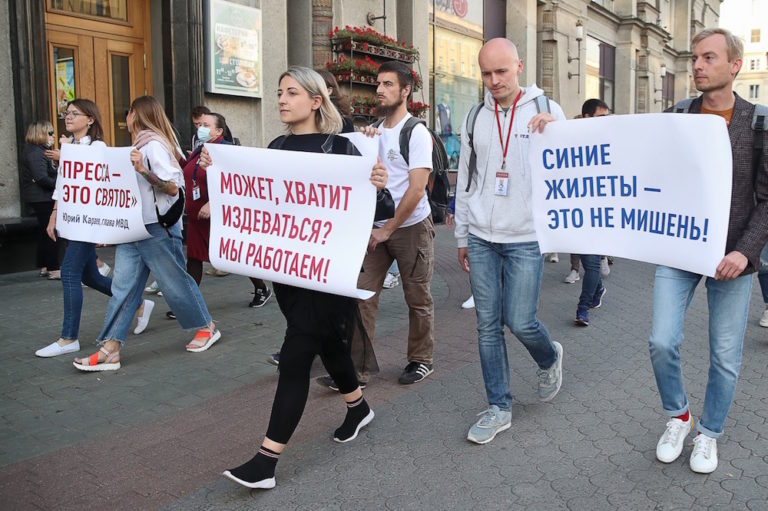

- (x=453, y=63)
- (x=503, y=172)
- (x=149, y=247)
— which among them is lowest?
(x=149, y=247)

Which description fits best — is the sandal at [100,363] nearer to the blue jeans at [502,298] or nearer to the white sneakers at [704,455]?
the blue jeans at [502,298]

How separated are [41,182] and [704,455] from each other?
7881 mm

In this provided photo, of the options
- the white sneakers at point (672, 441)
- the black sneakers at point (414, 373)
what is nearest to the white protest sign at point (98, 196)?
the black sneakers at point (414, 373)

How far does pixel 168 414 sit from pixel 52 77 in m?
7.50

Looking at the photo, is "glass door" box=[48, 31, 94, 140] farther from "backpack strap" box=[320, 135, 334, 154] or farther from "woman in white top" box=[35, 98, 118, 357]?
"backpack strap" box=[320, 135, 334, 154]

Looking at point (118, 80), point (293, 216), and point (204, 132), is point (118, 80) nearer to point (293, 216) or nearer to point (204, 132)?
point (204, 132)

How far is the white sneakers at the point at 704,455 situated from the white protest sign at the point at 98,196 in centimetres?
391

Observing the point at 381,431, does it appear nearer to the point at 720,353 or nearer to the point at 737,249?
the point at 720,353

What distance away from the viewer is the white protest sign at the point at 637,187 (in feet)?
11.3

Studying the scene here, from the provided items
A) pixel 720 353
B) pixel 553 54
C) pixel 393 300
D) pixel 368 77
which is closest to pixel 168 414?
pixel 720 353

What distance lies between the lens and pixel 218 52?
38.3ft

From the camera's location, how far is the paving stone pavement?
3467 millimetres

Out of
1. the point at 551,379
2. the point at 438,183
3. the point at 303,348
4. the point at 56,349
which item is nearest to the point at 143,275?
the point at 56,349

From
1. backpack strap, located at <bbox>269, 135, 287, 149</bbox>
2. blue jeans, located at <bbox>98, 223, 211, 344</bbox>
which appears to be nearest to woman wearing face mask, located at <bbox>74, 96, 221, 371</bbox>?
blue jeans, located at <bbox>98, 223, 211, 344</bbox>
